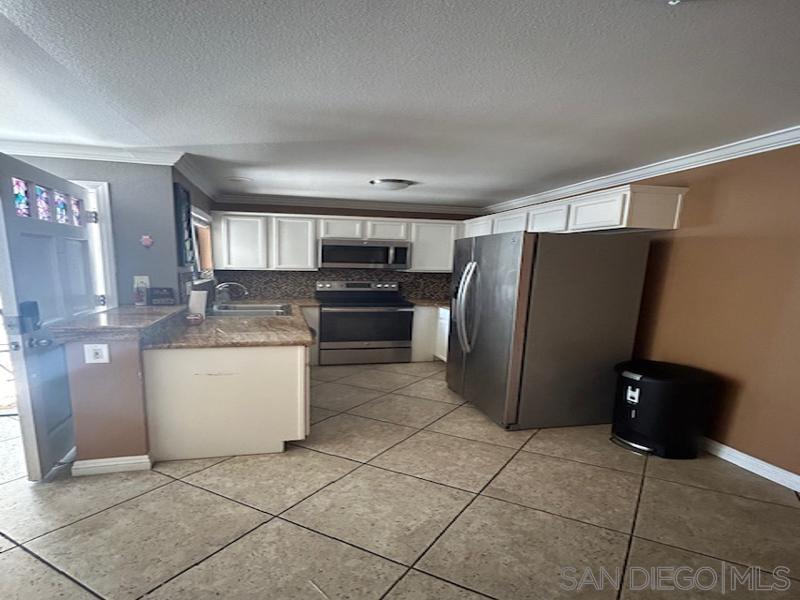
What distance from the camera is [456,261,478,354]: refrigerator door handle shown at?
3143 millimetres

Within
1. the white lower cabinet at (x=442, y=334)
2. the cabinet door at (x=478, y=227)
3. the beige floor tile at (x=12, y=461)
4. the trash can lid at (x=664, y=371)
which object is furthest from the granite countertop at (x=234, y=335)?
the cabinet door at (x=478, y=227)

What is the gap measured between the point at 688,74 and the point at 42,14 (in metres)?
2.35

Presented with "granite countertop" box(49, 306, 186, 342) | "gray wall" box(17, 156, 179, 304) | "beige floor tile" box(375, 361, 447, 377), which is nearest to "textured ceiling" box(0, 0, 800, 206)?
"gray wall" box(17, 156, 179, 304)

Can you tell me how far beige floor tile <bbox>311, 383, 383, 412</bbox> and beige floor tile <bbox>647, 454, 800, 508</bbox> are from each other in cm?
223

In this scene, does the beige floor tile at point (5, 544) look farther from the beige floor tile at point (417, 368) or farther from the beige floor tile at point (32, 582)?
the beige floor tile at point (417, 368)

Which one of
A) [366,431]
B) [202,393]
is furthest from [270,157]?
[366,431]

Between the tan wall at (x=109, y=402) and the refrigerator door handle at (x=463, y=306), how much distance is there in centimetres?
238

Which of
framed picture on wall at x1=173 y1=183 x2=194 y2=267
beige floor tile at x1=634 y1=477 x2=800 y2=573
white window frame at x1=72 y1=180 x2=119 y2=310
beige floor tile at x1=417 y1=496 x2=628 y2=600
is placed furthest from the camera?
framed picture on wall at x1=173 y1=183 x2=194 y2=267

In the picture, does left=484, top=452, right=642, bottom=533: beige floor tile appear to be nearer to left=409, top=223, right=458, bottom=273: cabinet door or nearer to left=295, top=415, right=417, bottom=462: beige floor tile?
left=295, top=415, right=417, bottom=462: beige floor tile

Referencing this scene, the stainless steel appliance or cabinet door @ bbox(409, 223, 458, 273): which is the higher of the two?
cabinet door @ bbox(409, 223, 458, 273)

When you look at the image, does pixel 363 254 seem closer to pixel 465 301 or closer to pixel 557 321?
pixel 465 301

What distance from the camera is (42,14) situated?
3.82 ft

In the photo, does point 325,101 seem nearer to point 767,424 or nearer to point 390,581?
point 390,581

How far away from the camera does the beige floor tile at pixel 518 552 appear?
4.75 feet
